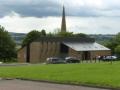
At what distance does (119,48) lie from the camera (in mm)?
121500

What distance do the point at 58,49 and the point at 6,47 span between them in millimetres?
19272

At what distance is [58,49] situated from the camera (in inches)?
4710

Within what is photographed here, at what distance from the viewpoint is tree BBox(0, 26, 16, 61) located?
425ft

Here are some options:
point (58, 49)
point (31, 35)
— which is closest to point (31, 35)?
point (31, 35)

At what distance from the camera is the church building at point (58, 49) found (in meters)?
117

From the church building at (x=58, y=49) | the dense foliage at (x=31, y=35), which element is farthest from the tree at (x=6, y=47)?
the dense foliage at (x=31, y=35)

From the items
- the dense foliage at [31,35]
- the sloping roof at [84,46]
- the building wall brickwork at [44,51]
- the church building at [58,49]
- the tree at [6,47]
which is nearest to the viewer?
the church building at [58,49]

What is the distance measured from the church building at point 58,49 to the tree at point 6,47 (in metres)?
9.19

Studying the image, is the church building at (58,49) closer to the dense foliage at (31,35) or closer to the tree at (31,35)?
the dense foliage at (31,35)

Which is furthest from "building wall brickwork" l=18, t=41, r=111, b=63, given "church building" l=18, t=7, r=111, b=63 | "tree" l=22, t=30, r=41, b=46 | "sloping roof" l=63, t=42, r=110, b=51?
"tree" l=22, t=30, r=41, b=46

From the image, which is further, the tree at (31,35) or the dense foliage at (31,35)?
the tree at (31,35)

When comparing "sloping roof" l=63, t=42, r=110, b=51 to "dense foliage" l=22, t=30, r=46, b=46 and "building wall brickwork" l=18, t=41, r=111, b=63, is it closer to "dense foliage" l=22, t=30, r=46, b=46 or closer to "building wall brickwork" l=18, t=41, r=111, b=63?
"building wall brickwork" l=18, t=41, r=111, b=63

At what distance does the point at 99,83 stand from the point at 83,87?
1.07 metres

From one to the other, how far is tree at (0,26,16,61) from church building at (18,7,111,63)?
30.2 feet
